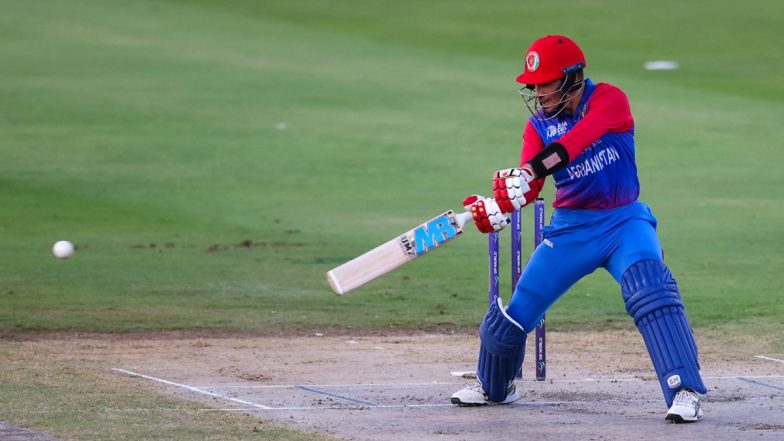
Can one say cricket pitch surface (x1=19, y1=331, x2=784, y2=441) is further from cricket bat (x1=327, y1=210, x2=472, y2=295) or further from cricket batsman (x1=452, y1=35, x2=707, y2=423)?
cricket bat (x1=327, y1=210, x2=472, y2=295)

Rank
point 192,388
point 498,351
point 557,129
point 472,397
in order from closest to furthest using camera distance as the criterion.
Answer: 1. point 557,129
2. point 498,351
3. point 472,397
4. point 192,388

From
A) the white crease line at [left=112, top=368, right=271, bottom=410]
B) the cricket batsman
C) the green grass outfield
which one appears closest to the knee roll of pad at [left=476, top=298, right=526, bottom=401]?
the cricket batsman

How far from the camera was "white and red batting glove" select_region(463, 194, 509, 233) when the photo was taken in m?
7.66

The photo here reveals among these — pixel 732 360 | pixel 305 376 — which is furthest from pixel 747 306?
pixel 305 376

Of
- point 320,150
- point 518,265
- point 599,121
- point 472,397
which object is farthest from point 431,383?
point 320,150

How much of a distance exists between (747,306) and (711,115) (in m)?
11.5

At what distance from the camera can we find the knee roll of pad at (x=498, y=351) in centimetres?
810

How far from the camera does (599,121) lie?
25.4 ft

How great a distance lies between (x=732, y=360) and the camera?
32.1 feet

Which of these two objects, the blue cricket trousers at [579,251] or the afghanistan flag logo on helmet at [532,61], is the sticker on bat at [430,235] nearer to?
the blue cricket trousers at [579,251]

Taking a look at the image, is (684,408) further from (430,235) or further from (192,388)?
(192,388)

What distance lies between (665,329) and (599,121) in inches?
44.2

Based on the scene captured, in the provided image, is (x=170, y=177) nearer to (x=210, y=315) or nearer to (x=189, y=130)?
(x=189, y=130)

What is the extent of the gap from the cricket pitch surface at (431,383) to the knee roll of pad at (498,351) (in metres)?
0.14
